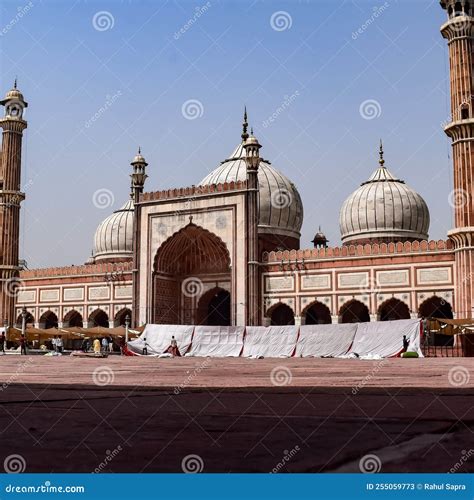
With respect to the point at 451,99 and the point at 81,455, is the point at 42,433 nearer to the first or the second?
the point at 81,455

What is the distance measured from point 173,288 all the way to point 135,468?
2785cm

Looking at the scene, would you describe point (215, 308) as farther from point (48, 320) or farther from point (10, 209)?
point (10, 209)

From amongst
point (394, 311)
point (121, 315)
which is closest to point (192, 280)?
point (121, 315)

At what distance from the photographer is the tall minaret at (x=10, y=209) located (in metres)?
30.4

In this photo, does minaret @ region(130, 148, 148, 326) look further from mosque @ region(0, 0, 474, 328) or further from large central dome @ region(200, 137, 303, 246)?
large central dome @ region(200, 137, 303, 246)

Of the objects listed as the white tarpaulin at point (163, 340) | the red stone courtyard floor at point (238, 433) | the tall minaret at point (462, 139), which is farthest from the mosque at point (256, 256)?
the red stone courtyard floor at point (238, 433)

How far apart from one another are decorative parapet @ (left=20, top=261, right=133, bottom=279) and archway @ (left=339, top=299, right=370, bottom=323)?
9.57 m

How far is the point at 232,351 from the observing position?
19391 mm

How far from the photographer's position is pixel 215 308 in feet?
96.4

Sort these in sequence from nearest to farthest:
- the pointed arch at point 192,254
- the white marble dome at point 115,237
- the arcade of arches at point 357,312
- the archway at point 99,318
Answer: the arcade of arches at point 357,312 → the pointed arch at point 192,254 → the archway at point 99,318 → the white marble dome at point 115,237

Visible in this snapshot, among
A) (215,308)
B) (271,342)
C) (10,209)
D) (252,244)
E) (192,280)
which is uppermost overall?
(10,209)

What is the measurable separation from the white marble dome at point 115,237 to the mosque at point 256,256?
0.26 feet

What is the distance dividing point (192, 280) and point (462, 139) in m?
12.5

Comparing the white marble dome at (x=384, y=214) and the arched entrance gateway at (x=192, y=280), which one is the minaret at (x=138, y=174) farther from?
the white marble dome at (x=384, y=214)
